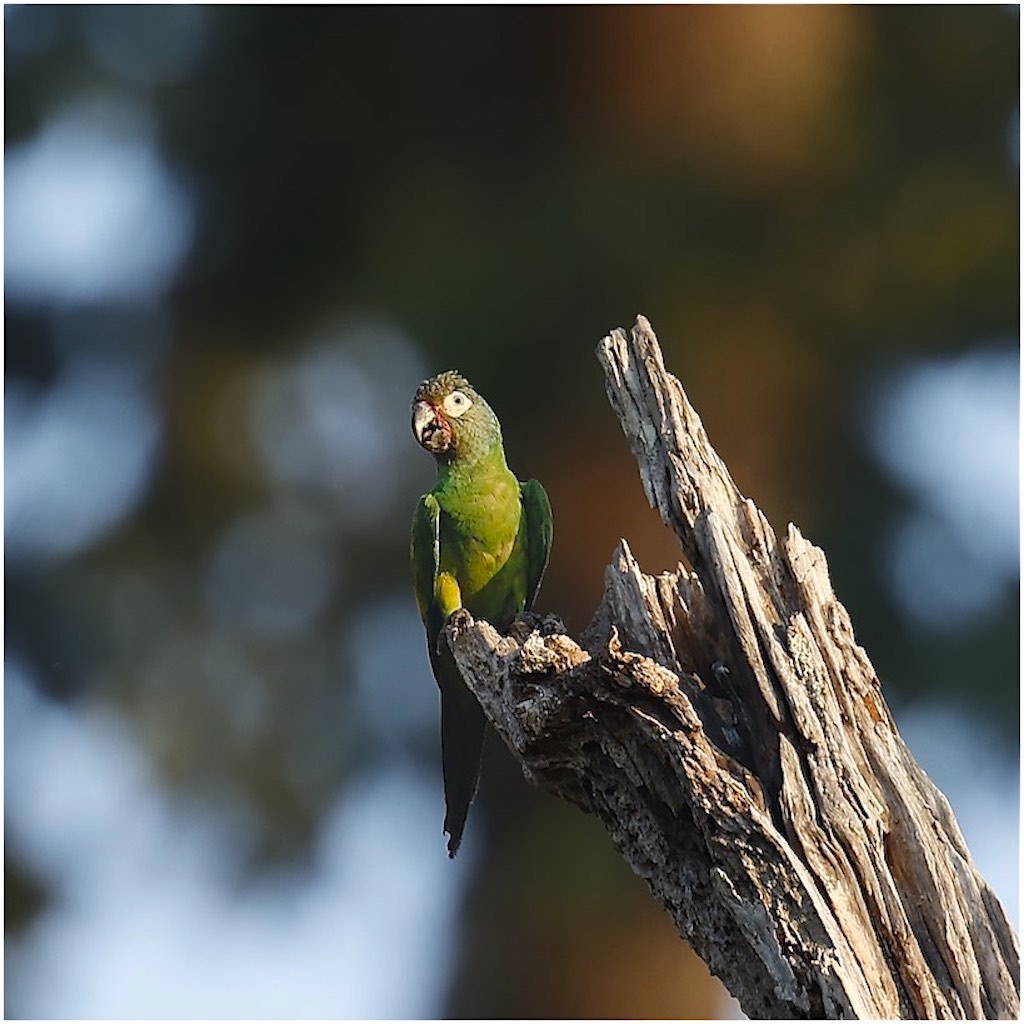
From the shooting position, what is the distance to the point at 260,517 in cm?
584

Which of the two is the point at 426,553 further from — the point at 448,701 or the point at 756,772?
the point at 756,772

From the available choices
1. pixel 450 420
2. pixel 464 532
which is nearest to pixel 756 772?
pixel 464 532

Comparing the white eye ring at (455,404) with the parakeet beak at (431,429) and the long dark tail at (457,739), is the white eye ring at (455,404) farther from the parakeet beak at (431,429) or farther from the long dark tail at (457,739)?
the long dark tail at (457,739)

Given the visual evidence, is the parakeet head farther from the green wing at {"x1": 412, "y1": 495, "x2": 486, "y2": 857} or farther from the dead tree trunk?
the dead tree trunk

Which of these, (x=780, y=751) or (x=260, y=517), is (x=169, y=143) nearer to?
(x=260, y=517)

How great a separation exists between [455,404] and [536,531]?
0.46m

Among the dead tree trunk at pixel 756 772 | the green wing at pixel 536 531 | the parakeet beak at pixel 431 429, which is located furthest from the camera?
the green wing at pixel 536 531

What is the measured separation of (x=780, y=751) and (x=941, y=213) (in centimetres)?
386

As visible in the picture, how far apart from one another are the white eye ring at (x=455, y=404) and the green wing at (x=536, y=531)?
323 millimetres

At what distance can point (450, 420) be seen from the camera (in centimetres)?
366

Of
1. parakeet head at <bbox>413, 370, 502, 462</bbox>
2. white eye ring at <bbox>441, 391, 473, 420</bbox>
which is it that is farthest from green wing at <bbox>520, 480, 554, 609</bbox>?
white eye ring at <bbox>441, 391, 473, 420</bbox>

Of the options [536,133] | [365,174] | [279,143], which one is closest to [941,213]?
[536,133]

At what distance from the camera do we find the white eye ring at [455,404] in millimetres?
3664

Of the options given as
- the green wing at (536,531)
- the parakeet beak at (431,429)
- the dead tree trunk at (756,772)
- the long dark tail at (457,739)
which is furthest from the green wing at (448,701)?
the dead tree trunk at (756,772)
